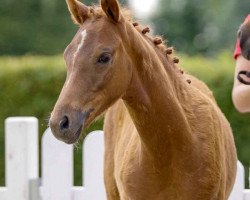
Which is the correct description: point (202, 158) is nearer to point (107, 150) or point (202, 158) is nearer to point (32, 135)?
point (107, 150)

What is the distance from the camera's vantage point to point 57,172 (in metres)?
5.29

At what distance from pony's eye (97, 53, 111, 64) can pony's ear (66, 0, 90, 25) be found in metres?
0.22

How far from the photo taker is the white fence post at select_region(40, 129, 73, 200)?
5.26 meters

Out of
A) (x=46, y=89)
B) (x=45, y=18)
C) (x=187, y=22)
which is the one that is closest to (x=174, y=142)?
(x=46, y=89)

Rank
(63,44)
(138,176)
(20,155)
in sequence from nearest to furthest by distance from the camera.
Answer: (138,176) < (20,155) < (63,44)

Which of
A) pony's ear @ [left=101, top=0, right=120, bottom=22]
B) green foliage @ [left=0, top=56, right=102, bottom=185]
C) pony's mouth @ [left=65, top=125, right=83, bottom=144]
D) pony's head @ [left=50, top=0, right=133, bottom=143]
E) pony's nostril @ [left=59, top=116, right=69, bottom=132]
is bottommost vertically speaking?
pony's mouth @ [left=65, top=125, right=83, bottom=144]

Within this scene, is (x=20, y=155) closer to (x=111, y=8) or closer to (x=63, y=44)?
(x=111, y=8)

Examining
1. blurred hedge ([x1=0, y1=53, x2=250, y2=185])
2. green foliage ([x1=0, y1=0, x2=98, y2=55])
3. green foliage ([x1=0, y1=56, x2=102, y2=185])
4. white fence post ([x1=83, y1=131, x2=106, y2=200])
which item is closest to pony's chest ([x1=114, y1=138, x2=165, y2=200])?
white fence post ([x1=83, y1=131, x2=106, y2=200])

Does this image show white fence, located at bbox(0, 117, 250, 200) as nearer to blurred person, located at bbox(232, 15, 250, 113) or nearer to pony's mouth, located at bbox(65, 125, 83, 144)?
blurred person, located at bbox(232, 15, 250, 113)

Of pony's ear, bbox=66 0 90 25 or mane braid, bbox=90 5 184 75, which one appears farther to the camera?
mane braid, bbox=90 5 184 75

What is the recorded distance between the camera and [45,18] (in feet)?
69.2

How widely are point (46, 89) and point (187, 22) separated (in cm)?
1576

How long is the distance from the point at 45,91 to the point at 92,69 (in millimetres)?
3984

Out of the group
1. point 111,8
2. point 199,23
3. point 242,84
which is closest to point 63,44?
point 199,23
